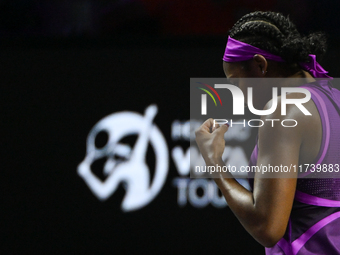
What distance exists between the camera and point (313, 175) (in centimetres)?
96

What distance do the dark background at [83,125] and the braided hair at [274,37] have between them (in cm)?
173

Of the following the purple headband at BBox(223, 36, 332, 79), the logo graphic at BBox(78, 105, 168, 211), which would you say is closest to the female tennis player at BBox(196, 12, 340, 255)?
the purple headband at BBox(223, 36, 332, 79)

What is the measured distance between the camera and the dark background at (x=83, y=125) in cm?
283

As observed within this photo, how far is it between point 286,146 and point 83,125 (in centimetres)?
219

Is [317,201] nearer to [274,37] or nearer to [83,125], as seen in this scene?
[274,37]

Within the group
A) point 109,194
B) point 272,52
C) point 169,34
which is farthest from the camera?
point 169,34

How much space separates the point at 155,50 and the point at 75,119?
80 cm

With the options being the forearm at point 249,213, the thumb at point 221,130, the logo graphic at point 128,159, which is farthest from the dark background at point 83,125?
the forearm at point 249,213

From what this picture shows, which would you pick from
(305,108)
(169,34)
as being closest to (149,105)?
(169,34)

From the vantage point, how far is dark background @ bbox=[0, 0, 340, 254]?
283 cm

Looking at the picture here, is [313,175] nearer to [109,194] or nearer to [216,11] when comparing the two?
[109,194]

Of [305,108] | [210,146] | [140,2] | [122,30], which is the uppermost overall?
[140,2]

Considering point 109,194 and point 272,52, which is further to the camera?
point 109,194

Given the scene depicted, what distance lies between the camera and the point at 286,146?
90cm
